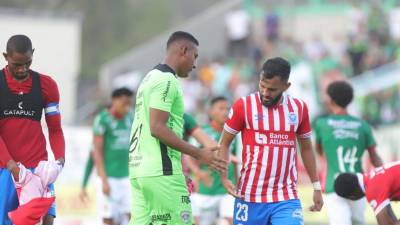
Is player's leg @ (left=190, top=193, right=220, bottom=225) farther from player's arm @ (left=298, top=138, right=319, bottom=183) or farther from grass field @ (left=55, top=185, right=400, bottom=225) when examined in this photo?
grass field @ (left=55, top=185, right=400, bottom=225)

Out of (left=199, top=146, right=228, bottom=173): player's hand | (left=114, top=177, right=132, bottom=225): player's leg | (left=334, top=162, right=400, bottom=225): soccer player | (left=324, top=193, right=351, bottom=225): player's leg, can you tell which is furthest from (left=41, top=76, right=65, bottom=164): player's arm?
(left=114, top=177, right=132, bottom=225): player's leg

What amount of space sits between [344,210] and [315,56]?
18.4 meters

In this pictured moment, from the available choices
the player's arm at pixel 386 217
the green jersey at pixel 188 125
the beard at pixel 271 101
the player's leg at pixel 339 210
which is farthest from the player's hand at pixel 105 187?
the player's arm at pixel 386 217

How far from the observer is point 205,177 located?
13039 mm

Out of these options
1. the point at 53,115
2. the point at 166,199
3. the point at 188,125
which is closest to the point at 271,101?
the point at 166,199

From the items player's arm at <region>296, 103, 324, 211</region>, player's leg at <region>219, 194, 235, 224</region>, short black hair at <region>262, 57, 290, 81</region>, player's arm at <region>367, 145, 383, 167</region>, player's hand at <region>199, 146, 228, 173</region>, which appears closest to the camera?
player's hand at <region>199, 146, 228, 173</region>

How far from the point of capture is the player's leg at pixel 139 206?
818 centimetres

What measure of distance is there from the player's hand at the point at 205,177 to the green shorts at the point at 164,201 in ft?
15.6

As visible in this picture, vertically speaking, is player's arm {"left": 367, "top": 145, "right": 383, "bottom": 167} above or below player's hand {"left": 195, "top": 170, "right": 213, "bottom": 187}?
above

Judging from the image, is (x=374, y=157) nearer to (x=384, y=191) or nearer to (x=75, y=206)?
(x=384, y=191)

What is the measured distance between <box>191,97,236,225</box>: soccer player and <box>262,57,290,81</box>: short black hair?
385 cm

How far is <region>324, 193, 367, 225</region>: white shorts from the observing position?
1116 centimetres

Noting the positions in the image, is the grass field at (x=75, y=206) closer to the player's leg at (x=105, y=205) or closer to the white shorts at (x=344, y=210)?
the player's leg at (x=105, y=205)

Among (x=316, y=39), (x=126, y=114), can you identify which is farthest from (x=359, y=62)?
(x=126, y=114)
